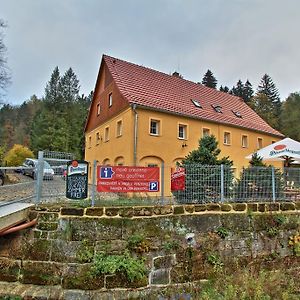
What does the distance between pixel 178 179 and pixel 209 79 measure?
56916 millimetres

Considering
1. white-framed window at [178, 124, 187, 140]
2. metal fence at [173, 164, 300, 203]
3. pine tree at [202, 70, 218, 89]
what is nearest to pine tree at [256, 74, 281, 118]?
pine tree at [202, 70, 218, 89]

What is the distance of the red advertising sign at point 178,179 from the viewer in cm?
802

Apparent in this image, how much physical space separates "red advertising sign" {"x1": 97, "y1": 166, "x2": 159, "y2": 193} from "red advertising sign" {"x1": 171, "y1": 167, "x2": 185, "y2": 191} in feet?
2.33

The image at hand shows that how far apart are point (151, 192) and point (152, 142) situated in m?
11.1

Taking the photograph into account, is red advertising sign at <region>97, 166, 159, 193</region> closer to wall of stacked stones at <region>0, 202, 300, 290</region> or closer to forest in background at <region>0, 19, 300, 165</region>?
wall of stacked stones at <region>0, 202, 300, 290</region>

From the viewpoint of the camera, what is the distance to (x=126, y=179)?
742 centimetres

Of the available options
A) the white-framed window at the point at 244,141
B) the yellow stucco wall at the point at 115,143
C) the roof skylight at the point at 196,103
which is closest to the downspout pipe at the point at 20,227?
the yellow stucco wall at the point at 115,143

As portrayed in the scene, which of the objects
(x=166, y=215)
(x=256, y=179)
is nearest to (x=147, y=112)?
(x=256, y=179)

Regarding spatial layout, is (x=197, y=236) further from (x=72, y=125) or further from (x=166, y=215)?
(x=72, y=125)

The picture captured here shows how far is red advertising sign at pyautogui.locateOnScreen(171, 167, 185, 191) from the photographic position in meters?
8.02

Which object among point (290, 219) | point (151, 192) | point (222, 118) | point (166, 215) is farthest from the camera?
point (222, 118)

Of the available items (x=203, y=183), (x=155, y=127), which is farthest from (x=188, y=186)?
(x=155, y=127)

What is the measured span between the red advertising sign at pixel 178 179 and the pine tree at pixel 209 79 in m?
55.7

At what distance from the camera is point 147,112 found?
61.2 feet
